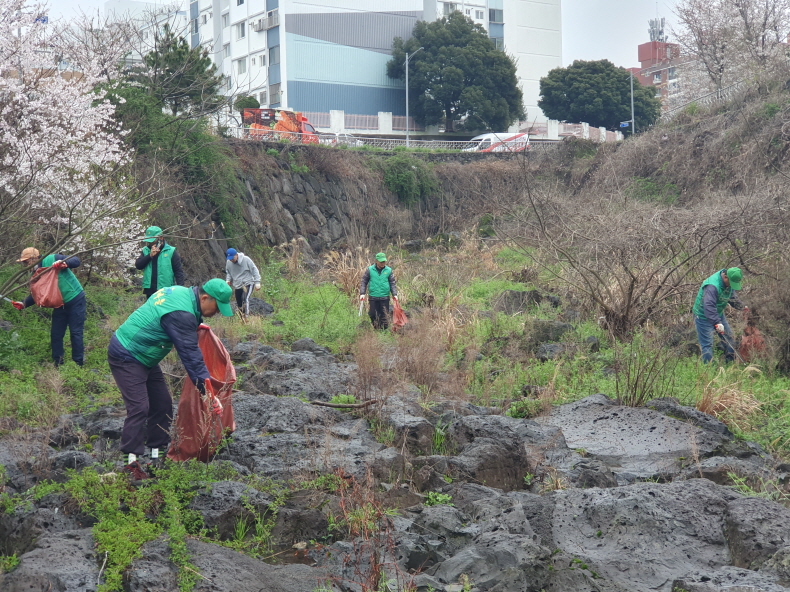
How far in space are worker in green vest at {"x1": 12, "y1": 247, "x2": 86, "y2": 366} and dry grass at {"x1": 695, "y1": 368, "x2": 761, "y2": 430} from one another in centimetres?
729

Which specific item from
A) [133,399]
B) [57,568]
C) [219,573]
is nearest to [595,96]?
[133,399]

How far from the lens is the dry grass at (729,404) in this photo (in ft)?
30.6

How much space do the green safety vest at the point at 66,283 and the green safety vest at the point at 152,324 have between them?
4.39 m

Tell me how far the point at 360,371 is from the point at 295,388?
726mm

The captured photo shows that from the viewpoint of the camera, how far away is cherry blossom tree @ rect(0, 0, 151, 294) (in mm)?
12445

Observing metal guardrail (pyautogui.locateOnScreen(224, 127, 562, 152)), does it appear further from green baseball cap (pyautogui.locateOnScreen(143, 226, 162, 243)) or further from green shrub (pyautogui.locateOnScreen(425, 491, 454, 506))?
green shrub (pyautogui.locateOnScreen(425, 491, 454, 506))

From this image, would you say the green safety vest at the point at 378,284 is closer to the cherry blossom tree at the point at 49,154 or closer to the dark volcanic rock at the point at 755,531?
the cherry blossom tree at the point at 49,154

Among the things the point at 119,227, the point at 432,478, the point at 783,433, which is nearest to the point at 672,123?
the point at 119,227

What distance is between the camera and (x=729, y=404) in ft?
A: 31.0

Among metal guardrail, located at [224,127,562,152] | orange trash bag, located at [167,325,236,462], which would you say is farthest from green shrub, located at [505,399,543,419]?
metal guardrail, located at [224,127,562,152]

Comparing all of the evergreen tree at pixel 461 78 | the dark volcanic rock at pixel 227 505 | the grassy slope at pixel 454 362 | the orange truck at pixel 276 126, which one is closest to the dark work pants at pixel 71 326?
the grassy slope at pixel 454 362

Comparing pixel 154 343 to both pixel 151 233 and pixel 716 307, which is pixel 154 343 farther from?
pixel 716 307

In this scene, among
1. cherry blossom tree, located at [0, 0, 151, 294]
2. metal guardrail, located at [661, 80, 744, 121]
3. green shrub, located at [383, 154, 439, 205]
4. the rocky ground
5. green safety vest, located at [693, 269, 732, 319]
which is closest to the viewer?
the rocky ground

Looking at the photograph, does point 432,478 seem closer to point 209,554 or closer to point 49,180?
point 209,554
